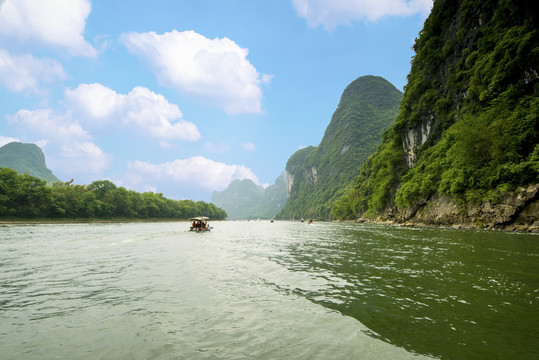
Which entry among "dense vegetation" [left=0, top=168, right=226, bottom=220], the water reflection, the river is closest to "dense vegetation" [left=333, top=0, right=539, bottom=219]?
the water reflection

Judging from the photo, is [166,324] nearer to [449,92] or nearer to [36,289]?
[36,289]

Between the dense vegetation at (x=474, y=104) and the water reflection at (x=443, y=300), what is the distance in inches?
1075

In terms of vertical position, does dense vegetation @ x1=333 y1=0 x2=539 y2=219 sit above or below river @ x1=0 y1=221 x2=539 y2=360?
above

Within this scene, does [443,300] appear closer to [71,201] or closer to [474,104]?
[474,104]

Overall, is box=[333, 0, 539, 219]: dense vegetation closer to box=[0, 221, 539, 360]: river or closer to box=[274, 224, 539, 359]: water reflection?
box=[274, 224, 539, 359]: water reflection

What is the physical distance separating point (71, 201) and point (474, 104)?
113 m

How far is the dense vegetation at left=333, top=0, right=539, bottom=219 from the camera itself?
33.2 metres

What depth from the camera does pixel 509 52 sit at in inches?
1447

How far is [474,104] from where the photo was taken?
44000 mm

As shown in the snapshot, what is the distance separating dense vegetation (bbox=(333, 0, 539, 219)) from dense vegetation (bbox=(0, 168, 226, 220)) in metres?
98.4

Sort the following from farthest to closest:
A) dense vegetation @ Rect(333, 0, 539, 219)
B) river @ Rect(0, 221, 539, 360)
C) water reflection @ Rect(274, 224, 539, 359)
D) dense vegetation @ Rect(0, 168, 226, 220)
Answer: dense vegetation @ Rect(0, 168, 226, 220) → dense vegetation @ Rect(333, 0, 539, 219) → water reflection @ Rect(274, 224, 539, 359) → river @ Rect(0, 221, 539, 360)

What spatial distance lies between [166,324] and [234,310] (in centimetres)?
186

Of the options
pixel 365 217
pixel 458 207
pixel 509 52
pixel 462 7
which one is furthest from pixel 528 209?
pixel 365 217

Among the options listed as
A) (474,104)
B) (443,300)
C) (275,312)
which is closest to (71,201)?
(275,312)
